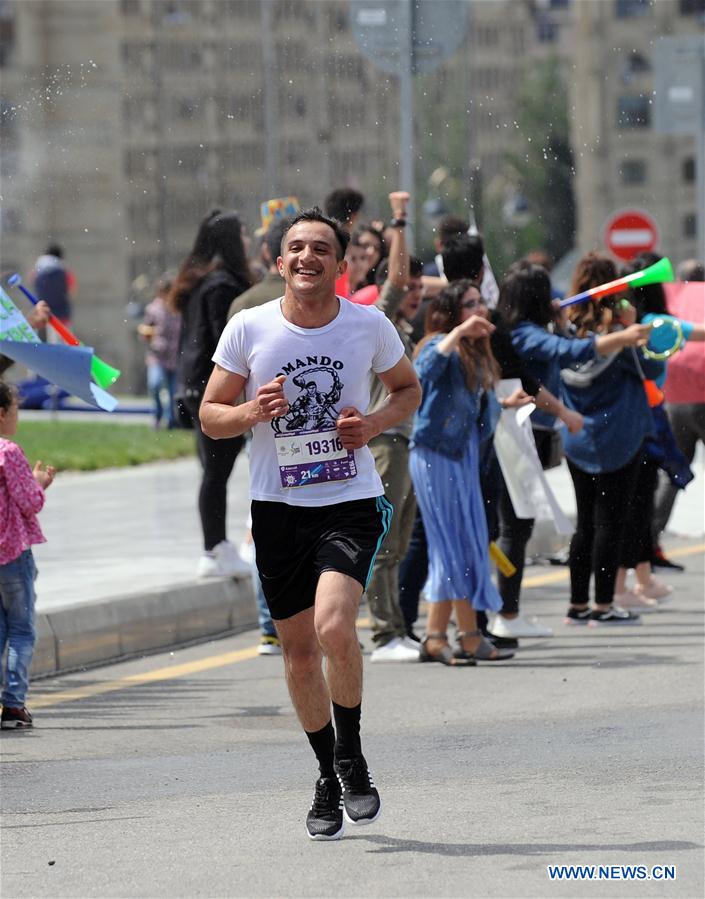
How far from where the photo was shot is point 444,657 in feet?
31.7

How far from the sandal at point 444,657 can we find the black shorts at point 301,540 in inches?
126

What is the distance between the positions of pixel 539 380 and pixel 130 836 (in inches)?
171

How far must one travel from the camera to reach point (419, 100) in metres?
105

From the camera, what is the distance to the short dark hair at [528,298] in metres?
10.1

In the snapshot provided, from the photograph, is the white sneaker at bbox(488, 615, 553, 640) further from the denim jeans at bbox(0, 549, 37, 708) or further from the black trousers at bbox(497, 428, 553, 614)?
the denim jeans at bbox(0, 549, 37, 708)

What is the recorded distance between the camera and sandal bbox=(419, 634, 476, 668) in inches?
379

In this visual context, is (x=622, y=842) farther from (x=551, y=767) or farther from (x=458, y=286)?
(x=458, y=286)

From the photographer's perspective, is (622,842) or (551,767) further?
(551,767)

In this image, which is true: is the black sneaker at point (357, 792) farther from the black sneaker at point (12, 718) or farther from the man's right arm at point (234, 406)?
the black sneaker at point (12, 718)

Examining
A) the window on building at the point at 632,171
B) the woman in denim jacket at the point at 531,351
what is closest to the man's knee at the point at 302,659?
the woman in denim jacket at the point at 531,351

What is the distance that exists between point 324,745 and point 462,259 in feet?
12.1

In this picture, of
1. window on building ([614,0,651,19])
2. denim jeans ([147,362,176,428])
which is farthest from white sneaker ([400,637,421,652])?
window on building ([614,0,651,19])

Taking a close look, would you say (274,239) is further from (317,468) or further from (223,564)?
(317,468)

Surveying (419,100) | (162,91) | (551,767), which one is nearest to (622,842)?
(551,767)
